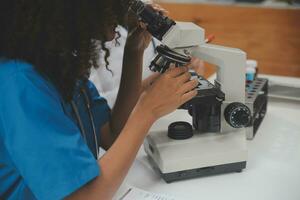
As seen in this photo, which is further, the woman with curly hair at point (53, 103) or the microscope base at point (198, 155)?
the microscope base at point (198, 155)

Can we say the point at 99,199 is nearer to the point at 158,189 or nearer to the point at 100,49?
the point at 158,189

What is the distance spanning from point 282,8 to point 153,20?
187 cm

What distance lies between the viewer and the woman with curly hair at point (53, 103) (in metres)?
0.79

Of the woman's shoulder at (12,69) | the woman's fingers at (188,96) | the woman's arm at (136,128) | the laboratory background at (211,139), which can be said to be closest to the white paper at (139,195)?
the laboratory background at (211,139)

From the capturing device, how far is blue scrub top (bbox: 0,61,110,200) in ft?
2.58

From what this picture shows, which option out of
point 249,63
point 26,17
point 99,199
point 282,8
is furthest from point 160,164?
point 282,8

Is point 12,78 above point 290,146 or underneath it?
above

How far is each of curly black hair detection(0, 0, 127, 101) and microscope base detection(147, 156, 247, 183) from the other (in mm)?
338

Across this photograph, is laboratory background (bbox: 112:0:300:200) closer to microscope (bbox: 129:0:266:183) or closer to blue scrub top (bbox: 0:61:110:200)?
microscope (bbox: 129:0:266:183)

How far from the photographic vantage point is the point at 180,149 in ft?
3.50

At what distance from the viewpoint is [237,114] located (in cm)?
108

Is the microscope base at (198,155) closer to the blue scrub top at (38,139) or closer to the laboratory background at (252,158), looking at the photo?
the laboratory background at (252,158)

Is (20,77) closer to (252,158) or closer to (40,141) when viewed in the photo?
(40,141)

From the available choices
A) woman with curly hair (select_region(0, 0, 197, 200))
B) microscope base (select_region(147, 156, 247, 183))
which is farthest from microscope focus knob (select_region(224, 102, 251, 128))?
woman with curly hair (select_region(0, 0, 197, 200))
